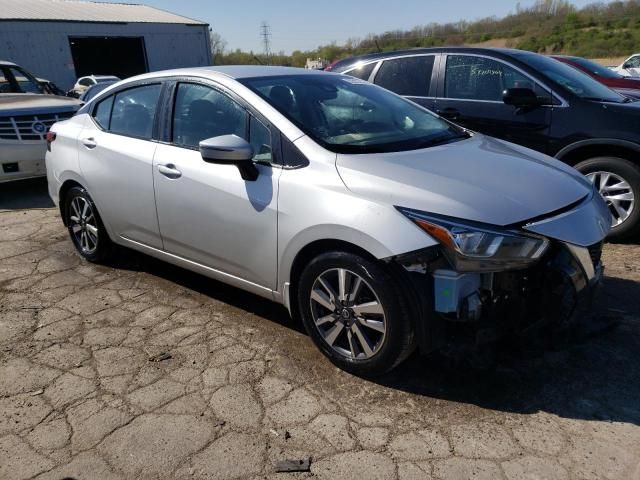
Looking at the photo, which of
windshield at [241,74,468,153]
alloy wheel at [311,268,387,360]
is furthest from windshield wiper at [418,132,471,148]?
alloy wheel at [311,268,387,360]

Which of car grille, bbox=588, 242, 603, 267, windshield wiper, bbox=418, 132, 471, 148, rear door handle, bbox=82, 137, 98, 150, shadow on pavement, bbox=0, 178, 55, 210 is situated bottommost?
shadow on pavement, bbox=0, 178, 55, 210

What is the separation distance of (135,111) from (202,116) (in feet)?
2.63

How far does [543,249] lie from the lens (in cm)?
249

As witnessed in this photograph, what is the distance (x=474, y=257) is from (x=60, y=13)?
32.8 m

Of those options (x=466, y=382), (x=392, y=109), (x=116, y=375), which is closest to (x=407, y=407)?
(x=466, y=382)

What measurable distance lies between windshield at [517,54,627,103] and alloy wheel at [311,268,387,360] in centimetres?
355

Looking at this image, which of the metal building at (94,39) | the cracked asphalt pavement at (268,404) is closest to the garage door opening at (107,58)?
the metal building at (94,39)

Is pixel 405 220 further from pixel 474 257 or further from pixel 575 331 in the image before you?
pixel 575 331

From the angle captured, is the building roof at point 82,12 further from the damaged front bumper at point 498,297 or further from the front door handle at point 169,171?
the damaged front bumper at point 498,297

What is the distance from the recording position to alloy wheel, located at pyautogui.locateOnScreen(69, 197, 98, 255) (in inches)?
174

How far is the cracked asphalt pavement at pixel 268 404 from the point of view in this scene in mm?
2273

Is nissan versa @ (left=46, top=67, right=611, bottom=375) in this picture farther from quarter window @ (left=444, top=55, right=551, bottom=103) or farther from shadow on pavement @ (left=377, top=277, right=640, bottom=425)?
quarter window @ (left=444, top=55, right=551, bottom=103)

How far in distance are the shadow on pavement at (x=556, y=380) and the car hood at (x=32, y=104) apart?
6388 millimetres

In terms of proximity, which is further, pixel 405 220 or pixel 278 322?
pixel 278 322
